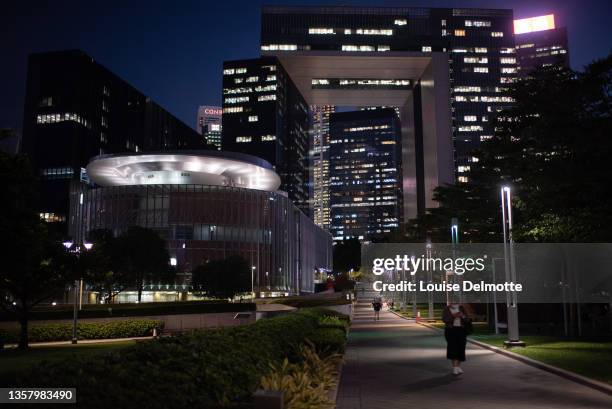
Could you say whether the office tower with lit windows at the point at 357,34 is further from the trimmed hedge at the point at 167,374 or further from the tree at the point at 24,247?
the trimmed hedge at the point at 167,374

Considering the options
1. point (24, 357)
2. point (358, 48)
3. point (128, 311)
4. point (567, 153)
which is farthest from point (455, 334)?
point (358, 48)

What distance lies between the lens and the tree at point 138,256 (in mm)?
61844

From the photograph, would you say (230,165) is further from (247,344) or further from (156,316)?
(247,344)

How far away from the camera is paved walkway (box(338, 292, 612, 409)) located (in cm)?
1113

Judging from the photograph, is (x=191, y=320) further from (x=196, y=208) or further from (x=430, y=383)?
(x=196, y=208)

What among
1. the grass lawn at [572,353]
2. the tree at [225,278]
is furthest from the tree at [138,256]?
the grass lawn at [572,353]

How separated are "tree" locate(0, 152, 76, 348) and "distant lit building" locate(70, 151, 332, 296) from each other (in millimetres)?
59035

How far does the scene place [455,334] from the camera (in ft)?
52.3

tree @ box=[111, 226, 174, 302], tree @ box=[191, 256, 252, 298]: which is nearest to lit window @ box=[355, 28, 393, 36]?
tree @ box=[191, 256, 252, 298]

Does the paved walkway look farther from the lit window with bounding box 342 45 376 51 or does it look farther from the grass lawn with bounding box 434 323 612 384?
the lit window with bounding box 342 45 376 51

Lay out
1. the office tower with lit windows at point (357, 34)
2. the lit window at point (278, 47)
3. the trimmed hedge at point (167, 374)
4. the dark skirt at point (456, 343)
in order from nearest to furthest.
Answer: the trimmed hedge at point (167, 374), the dark skirt at point (456, 343), the lit window at point (278, 47), the office tower with lit windows at point (357, 34)

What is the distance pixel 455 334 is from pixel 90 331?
21362 mm

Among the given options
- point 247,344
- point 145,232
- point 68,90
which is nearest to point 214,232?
point 145,232

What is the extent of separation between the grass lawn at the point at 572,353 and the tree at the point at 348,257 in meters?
137
